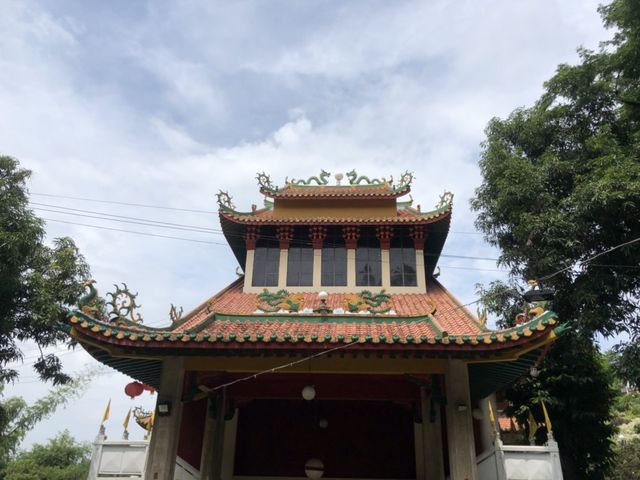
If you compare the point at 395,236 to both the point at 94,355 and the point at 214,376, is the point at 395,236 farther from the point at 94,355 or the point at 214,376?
the point at 94,355

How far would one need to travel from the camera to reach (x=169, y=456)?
775 centimetres

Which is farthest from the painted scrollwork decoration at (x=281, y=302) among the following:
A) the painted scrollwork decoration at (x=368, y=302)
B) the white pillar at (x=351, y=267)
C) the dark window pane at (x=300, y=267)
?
the white pillar at (x=351, y=267)

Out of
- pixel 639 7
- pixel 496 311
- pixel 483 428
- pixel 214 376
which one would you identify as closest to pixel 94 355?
pixel 214 376

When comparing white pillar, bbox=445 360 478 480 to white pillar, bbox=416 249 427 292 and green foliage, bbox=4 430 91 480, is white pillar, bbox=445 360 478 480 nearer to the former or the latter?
white pillar, bbox=416 249 427 292

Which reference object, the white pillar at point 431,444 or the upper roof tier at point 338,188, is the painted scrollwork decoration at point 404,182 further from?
the white pillar at point 431,444

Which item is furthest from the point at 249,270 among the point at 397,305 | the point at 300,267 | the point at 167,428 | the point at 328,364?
the point at 167,428

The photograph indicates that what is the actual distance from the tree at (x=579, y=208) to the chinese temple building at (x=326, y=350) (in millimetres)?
2455

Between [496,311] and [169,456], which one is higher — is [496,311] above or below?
above

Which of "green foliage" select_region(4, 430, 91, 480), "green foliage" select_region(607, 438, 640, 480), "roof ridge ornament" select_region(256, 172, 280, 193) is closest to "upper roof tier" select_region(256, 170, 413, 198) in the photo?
"roof ridge ornament" select_region(256, 172, 280, 193)

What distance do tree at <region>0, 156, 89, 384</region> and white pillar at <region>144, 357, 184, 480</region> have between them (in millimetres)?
6857

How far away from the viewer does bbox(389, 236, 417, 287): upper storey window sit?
41.6ft

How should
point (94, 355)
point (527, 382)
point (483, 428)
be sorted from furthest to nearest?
point (527, 382), point (483, 428), point (94, 355)

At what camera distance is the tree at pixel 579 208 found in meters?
12.5

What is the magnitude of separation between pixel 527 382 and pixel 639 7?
38.9 feet
